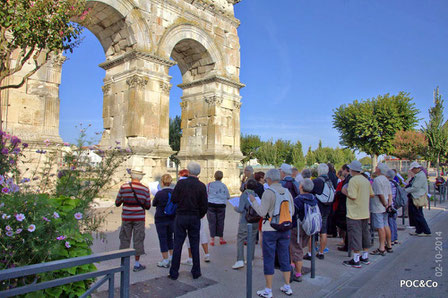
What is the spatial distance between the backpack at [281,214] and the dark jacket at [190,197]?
3.86 ft

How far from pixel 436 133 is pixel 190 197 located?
22.5 m

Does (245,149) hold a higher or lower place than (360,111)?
lower

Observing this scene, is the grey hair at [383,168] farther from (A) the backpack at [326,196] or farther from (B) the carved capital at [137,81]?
(B) the carved capital at [137,81]

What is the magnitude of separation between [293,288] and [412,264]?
9.52 feet

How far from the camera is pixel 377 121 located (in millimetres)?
31344

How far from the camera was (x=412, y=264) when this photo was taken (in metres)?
5.89

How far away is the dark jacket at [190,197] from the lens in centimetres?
481

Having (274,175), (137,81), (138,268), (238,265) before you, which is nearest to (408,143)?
(137,81)

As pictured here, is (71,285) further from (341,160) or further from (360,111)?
(341,160)

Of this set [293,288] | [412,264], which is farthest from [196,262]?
[412,264]

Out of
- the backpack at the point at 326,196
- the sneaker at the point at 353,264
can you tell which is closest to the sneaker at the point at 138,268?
the backpack at the point at 326,196

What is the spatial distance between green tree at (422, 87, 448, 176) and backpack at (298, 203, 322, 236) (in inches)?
812

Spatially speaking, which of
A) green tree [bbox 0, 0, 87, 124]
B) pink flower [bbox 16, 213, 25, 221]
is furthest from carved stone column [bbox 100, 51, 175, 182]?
pink flower [bbox 16, 213, 25, 221]

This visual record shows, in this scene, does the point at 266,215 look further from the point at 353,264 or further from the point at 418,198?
the point at 418,198
